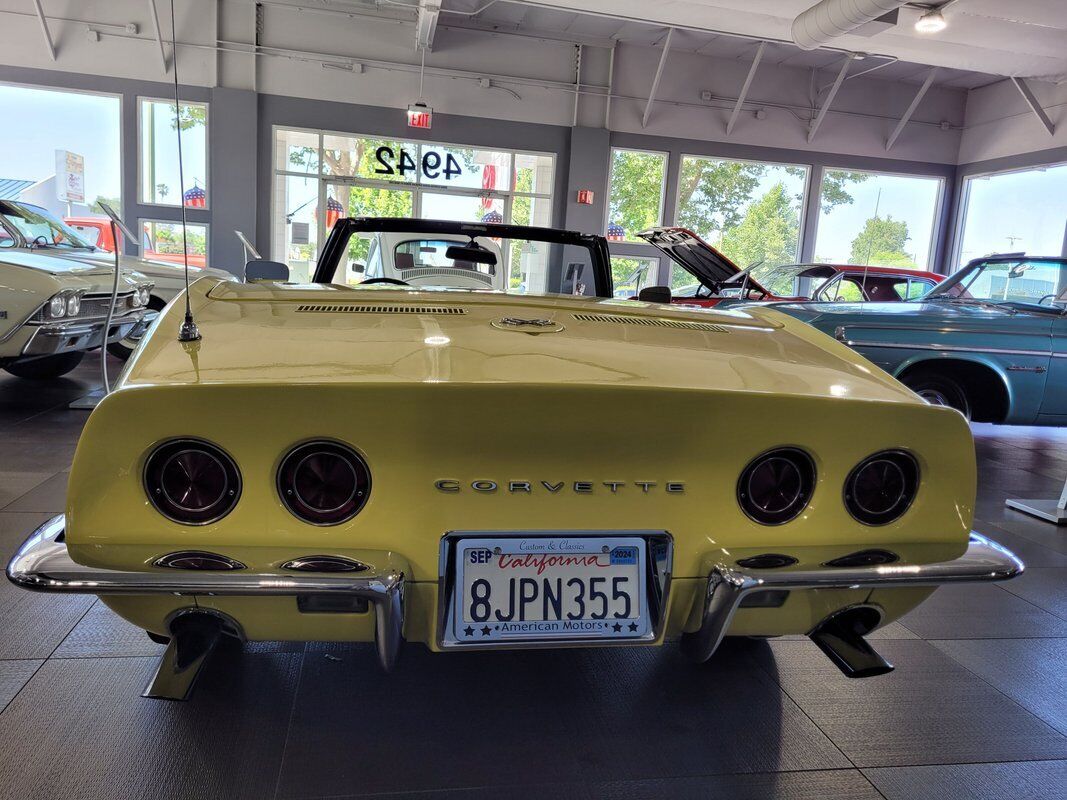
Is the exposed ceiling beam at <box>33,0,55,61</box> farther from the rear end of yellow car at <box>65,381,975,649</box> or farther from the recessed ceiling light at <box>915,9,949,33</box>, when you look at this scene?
the rear end of yellow car at <box>65,381,975,649</box>

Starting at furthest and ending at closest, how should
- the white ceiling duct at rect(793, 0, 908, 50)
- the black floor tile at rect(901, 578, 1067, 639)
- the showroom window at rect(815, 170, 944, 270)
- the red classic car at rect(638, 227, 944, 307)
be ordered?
the showroom window at rect(815, 170, 944, 270) → the white ceiling duct at rect(793, 0, 908, 50) → the red classic car at rect(638, 227, 944, 307) → the black floor tile at rect(901, 578, 1067, 639)

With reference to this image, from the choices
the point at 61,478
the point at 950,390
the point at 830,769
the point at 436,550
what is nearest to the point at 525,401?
the point at 436,550

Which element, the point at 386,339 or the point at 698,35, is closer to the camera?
the point at 386,339

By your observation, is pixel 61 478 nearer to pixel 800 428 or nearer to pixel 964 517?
pixel 800 428

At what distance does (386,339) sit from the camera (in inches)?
67.7

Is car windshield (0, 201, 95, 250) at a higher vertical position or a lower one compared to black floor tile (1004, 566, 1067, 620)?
higher

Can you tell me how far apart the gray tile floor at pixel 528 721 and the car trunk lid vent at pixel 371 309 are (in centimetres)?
100

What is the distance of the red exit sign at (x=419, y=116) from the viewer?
1234 cm

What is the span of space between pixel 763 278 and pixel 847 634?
7.34m

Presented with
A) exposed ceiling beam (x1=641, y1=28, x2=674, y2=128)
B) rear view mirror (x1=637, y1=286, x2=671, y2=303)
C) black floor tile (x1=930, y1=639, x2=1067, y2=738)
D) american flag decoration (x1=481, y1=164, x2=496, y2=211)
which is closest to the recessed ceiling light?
exposed ceiling beam (x1=641, y1=28, x2=674, y2=128)

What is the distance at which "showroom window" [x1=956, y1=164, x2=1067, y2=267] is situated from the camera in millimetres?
13320

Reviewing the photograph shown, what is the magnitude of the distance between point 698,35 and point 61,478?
12.4m

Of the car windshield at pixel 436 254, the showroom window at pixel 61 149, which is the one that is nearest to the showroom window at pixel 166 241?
the showroom window at pixel 61 149

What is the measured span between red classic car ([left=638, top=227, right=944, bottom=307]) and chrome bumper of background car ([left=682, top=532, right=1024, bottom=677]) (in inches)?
217
